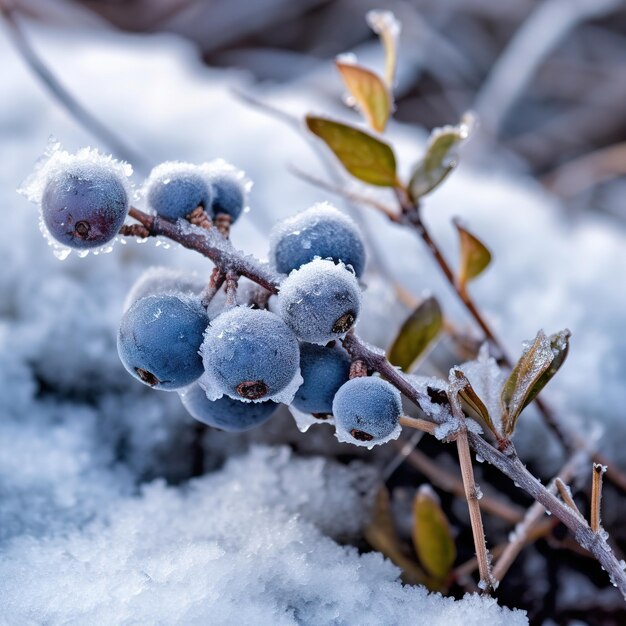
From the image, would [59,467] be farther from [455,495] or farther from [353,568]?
[455,495]

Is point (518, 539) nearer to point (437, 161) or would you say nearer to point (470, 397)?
point (470, 397)

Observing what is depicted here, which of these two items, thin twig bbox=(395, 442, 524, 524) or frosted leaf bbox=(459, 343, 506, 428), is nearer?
frosted leaf bbox=(459, 343, 506, 428)

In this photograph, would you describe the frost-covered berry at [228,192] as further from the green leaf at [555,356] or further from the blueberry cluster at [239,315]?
the green leaf at [555,356]

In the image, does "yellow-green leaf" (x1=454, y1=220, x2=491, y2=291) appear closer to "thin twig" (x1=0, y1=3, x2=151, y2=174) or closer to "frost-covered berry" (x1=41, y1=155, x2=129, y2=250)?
"frost-covered berry" (x1=41, y1=155, x2=129, y2=250)

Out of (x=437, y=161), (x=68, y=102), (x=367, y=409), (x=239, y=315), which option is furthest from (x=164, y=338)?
(x=68, y=102)

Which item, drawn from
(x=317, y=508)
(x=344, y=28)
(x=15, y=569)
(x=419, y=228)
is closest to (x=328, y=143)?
(x=419, y=228)

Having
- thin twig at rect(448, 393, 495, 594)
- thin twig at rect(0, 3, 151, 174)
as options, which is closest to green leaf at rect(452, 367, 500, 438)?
thin twig at rect(448, 393, 495, 594)
